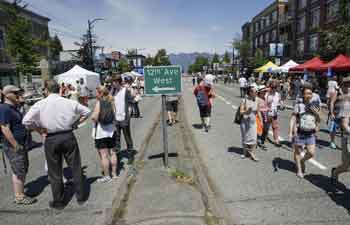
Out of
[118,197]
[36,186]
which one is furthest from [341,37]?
[36,186]

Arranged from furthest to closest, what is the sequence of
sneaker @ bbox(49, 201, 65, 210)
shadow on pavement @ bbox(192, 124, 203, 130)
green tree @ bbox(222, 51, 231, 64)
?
green tree @ bbox(222, 51, 231, 64)
shadow on pavement @ bbox(192, 124, 203, 130)
sneaker @ bbox(49, 201, 65, 210)

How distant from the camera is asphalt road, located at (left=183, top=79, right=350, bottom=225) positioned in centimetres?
364

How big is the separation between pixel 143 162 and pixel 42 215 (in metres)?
2.49

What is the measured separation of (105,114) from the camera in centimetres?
469

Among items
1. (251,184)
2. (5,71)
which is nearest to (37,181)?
(251,184)

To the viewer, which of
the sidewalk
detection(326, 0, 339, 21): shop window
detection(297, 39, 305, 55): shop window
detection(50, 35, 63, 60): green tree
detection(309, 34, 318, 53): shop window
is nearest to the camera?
the sidewalk

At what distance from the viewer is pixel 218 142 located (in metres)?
7.81

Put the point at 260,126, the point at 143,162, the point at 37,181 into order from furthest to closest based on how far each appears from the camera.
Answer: the point at 260,126 → the point at 143,162 → the point at 37,181

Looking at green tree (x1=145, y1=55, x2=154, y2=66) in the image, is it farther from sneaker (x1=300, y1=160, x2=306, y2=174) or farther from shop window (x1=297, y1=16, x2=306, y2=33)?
sneaker (x1=300, y1=160, x2=306, y2=174)

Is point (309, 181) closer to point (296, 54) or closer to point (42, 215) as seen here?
point (42, 215)

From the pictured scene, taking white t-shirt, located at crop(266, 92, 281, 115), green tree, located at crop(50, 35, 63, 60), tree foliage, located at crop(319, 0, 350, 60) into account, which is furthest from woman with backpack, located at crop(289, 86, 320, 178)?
green tree, located at crop(50, 35, 63, 60)

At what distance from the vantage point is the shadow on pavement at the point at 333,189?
396 centimetres

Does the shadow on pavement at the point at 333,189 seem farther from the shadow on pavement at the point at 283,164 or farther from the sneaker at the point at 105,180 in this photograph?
the sneaker at the point at 105,180

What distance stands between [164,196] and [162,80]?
7.18ft
